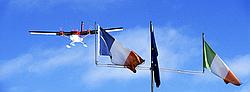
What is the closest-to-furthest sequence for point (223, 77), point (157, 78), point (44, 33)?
1. point (157, 78)
2. point (223, 77)
3. point (44, 33)

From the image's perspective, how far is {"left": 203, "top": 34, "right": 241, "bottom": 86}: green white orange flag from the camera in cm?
4734

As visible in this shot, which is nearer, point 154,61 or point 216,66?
point 154,61

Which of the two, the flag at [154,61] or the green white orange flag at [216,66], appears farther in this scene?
the green white orange flag at [216,66]

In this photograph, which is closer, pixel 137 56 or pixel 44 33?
pixel 137 56

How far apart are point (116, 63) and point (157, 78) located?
9.21 feet

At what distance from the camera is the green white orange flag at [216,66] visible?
4734cm

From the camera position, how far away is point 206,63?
157 feet

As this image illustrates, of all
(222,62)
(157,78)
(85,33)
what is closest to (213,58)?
(222,62)

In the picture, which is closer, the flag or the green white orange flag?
the flag

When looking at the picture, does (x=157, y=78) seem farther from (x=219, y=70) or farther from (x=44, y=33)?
(x=44, y=33)

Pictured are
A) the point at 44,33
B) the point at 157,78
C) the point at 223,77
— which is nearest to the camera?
the point at 157,78

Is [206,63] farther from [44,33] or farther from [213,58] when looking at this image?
[44,33]

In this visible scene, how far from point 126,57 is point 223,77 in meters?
7.22

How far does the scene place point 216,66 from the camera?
4809 centimetres
